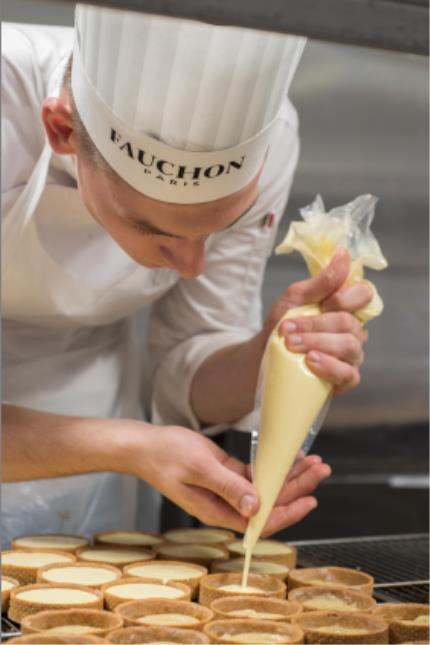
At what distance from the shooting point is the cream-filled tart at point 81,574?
4.96 ft

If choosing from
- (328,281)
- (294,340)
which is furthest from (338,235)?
(294,340)

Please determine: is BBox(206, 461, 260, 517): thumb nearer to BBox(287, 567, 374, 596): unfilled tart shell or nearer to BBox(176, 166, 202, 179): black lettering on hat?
BBox(287, 567, 374, 596): unfilled tart shell

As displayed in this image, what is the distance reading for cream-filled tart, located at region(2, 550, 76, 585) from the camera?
5.10ft

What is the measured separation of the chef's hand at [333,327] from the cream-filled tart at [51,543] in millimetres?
516

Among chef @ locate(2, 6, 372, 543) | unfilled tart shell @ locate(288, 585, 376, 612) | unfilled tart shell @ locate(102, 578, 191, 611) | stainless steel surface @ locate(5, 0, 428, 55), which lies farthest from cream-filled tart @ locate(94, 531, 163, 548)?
stainless steel surface @ locate(5, 0, 428, 55)

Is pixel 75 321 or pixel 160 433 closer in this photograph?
pixel 160 433

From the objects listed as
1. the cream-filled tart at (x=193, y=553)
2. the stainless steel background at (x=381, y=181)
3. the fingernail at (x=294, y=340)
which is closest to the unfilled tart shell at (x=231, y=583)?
the cream-filled tart at (x=193, y=553)

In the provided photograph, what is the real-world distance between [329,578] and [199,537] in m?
0.31

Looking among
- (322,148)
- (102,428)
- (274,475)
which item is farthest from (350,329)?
(322,148)

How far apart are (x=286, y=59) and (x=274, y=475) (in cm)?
61

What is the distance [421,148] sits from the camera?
10.0 ft

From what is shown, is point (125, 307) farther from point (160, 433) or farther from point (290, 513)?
point (290, 513)

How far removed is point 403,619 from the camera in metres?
1.43

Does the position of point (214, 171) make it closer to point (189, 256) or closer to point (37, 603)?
point (189, 256)
